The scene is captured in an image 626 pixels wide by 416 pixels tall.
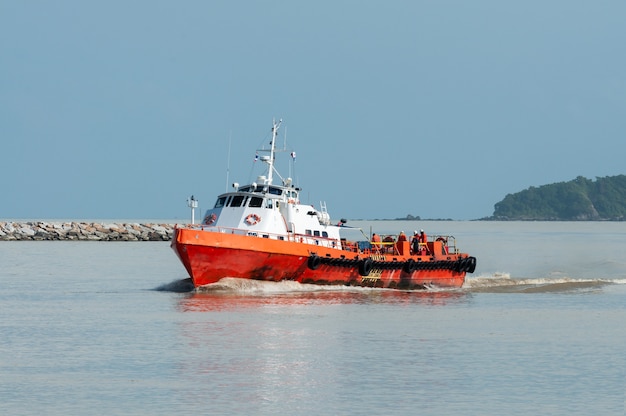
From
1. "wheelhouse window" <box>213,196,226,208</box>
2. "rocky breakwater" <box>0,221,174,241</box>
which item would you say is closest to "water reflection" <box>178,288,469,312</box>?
"wheelhouse window" <box>213,196,226,208</box>

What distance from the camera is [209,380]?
2059 cm

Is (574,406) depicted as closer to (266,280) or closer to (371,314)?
(371,314)

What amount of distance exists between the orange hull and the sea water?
18.6 inches

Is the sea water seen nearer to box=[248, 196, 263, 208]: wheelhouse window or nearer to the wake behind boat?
the wake behind boat

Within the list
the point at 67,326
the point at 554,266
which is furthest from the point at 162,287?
the point at 554,266

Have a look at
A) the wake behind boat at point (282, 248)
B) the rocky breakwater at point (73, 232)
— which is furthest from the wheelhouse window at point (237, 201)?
the rocky breakwater at point (73, 232)

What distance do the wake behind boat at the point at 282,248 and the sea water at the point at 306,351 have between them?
586mm

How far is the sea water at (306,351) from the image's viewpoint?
18688 millimetres

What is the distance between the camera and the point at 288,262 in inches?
1505

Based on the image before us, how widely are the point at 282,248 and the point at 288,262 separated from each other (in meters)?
0.67

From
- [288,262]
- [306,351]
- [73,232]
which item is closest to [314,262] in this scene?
[288,262]

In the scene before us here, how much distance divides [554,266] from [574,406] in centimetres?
5272

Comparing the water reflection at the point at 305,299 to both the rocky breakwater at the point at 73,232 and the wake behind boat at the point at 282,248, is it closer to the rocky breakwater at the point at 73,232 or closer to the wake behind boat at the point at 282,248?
the wake behind boat at the point at 282,248

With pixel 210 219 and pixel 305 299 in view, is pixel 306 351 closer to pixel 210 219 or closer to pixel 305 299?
pixel 305 299
